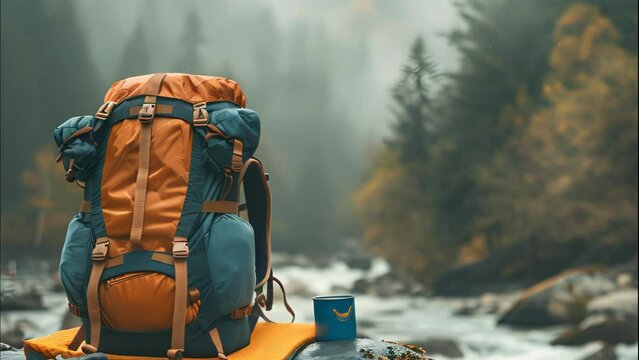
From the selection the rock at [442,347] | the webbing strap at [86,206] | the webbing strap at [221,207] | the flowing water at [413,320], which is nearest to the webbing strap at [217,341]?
the webbing strap at [221,207]

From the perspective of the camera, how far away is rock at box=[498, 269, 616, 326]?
625 centimetres

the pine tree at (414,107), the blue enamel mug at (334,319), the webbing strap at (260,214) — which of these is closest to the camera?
the blue enamel mug at (334,319)

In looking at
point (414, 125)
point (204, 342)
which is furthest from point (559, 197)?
point (204, 342)

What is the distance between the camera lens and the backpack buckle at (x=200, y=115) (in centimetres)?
182

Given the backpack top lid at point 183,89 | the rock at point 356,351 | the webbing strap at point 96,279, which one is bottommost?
the rock at point 356,351

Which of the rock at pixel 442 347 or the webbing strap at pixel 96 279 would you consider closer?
the webbing strap at pixel 96 279

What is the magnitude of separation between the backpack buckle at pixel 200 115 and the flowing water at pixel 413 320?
4378 millimetres

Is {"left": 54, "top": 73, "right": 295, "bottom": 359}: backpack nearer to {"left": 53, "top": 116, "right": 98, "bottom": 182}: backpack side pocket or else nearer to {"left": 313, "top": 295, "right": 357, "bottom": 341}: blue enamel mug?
A: {"left": 53, "top": 116, "right": 98, "bottom": 182}: backpack side pocket

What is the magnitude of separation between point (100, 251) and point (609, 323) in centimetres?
555

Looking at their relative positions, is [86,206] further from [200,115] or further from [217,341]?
[217,341]

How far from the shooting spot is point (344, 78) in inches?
266

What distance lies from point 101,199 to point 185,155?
9.9 inches

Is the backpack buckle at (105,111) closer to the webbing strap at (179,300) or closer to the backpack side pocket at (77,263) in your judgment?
the backpack side pocket at (77,263)

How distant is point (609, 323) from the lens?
6.26m
